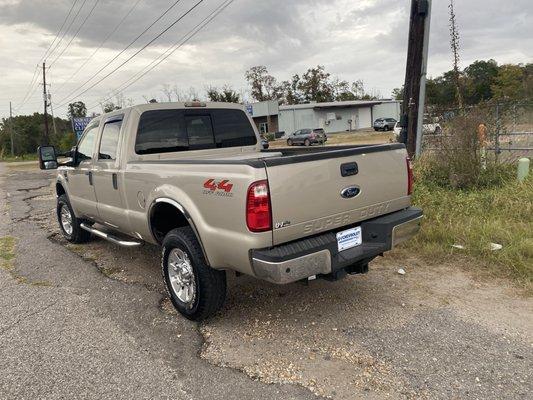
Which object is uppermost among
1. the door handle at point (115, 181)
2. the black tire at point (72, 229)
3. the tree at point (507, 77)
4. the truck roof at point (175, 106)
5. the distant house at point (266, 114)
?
the tree at point (507, 77)

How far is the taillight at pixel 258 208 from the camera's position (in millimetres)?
3008

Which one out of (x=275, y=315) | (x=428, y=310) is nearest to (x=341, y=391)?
(x=275, y=315)

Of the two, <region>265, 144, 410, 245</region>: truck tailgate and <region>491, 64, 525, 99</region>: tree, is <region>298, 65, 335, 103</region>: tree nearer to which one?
<region>491, 64, 525, 99</region>: tree

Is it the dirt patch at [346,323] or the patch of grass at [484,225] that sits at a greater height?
the patch of grass at [484,225]

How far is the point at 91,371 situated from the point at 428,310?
2.83 meters

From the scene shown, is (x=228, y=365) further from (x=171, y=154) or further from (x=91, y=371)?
(x=171, y=154)

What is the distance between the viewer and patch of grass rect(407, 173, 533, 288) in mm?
4793

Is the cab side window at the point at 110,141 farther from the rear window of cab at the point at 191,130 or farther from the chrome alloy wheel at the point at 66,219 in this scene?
the chrome alloy wheel at the point at 66,219

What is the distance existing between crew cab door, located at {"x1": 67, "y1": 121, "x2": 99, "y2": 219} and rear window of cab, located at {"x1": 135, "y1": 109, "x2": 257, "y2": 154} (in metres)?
1.15

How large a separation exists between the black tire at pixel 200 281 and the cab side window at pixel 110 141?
1.59 meters

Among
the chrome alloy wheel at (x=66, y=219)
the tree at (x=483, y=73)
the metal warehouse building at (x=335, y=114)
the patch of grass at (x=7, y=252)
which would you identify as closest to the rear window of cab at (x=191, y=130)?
the patch of grass at (x=7, y=252)

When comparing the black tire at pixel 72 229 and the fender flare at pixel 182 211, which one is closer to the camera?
the fender flare at pixel 182 211

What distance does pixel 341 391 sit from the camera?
9.10 feet

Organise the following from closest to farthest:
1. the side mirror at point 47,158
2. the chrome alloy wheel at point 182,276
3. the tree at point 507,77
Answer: the chrome alloy wheel at point 182,276 < the side mirror at point 47,158 < the tree at point 507,77
